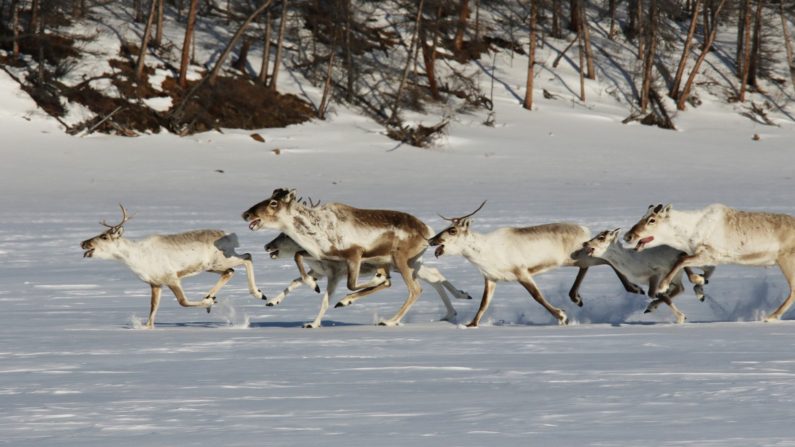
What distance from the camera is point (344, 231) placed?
42.9 ft

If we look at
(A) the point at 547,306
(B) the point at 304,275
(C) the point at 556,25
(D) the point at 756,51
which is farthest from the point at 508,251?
(C) the point at 556,25

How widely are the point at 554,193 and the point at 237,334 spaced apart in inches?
822

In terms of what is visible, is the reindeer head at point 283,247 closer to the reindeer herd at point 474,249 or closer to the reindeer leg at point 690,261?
the reindeer herd at point 474,249

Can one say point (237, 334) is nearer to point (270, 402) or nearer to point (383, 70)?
point (270, 402)

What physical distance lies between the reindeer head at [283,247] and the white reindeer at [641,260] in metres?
3.12

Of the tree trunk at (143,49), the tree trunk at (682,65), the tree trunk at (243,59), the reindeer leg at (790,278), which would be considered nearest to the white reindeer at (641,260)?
the reindeer leg at (790,278)

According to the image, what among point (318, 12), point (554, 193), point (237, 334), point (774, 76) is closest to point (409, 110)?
point (318, 12)

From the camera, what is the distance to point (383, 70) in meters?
50.2

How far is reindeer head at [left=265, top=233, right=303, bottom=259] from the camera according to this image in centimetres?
1378

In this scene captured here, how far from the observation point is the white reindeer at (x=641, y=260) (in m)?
12.6

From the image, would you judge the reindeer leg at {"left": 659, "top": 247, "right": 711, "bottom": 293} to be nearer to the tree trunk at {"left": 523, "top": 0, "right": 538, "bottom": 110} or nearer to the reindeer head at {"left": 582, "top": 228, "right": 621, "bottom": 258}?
the reindeer head at {"left": 582, "top": 228, "right": 621, "bottom": 258}

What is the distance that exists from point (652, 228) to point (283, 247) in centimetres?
395

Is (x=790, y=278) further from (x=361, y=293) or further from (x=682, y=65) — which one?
(x=682, y=65)

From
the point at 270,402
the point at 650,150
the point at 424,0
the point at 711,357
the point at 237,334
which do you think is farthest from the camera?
the point at 424,0
